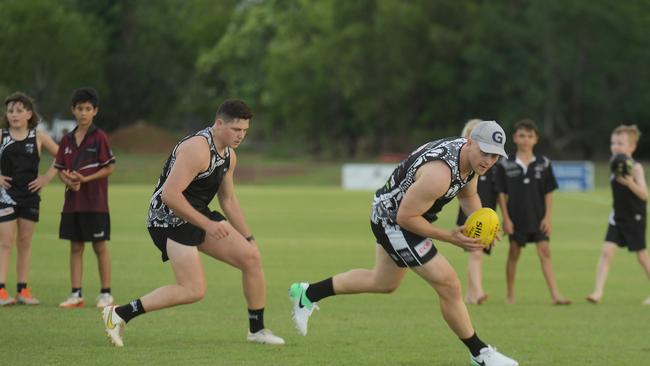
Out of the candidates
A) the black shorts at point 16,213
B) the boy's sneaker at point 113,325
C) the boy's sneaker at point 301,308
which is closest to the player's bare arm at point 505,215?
the boy's sneaker at point 301,308

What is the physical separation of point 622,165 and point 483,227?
19.8ft

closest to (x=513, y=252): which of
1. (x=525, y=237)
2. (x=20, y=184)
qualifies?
(x=525, y=237)

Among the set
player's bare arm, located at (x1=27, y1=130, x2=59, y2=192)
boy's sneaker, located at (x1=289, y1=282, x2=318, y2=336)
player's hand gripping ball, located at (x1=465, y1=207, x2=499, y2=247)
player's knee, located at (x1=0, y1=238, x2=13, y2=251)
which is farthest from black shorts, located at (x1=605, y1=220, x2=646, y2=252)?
player's knee, located at (x1=0, y1=238, x2=13, y2=251)

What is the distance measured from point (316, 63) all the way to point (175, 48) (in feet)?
81.9

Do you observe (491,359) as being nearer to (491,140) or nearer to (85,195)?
(491,140)

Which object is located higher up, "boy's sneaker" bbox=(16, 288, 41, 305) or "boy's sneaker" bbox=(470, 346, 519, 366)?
"boy's sneaker" bbox=(470, 346, 519, 366)

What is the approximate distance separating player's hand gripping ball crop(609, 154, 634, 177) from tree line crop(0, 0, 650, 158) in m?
55.7

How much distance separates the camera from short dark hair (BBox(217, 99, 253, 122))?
9391mm

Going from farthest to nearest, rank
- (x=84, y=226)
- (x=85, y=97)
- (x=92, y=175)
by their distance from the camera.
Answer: (x=84, y=226)
(x=92, y=175)
(x=85, y=97)

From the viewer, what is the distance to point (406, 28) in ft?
259

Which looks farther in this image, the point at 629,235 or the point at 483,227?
the point at 629,235

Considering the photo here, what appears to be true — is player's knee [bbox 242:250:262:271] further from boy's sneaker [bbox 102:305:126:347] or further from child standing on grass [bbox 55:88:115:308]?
child standing on grass [bbox 55:88:115:308]

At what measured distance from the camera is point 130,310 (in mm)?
9672

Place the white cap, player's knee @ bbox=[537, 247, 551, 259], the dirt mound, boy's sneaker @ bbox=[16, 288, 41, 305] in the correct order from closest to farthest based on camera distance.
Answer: the white cap, boy's sneaker @ bbox=[16, 288, 41, 305], player's knee @ bbox=[537, 247, 551, 259], the dirt mound
